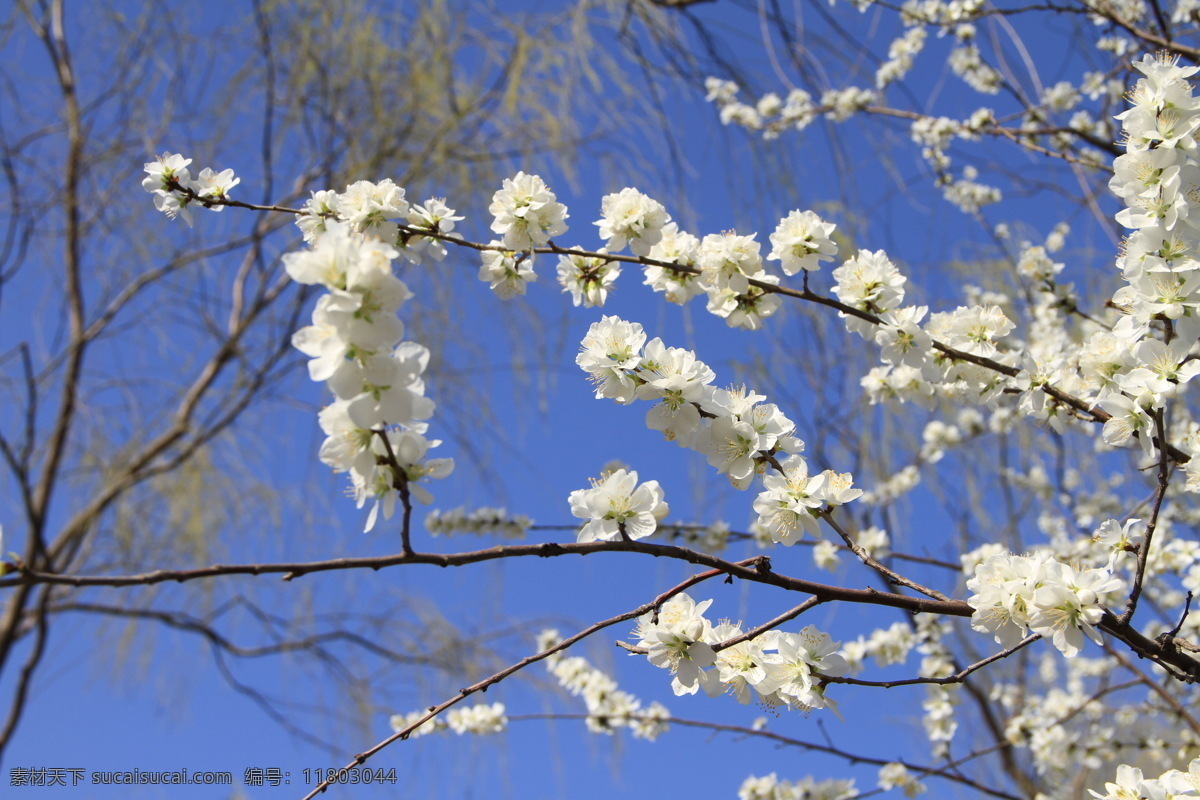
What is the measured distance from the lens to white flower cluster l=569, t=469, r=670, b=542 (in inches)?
37.3

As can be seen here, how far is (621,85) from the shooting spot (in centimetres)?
302

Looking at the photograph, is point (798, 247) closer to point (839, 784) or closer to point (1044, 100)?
point (839, 784)

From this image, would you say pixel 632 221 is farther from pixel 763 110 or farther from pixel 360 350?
pixel 763 110

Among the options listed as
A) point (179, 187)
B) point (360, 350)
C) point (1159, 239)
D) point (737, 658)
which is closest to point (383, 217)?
point (179, 187)

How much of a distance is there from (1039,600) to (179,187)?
126 cm

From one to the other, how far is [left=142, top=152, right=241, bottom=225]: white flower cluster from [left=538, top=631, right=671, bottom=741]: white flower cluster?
1381mm

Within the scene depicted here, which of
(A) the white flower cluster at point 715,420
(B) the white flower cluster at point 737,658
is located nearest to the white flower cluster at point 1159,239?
(A) the white flower cluster at point 715,420

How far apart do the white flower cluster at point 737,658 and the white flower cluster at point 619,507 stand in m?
0.10

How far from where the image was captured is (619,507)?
3.13 ft

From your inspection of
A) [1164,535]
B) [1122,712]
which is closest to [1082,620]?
[1164,535]

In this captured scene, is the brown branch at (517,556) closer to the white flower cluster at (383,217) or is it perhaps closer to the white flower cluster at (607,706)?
the white flower cluster at (383,217)

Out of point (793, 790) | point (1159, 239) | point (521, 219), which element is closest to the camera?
point (1159, 239)

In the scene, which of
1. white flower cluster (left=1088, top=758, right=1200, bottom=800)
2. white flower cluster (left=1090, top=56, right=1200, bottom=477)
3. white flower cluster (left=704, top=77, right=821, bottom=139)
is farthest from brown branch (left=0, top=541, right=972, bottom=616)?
white flower cluster (left=704, top=77, right=821, bottom=139)

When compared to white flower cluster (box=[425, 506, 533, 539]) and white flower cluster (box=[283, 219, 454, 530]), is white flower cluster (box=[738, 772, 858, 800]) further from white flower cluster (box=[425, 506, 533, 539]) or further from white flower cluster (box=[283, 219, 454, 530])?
white flower cluster (box=[283, 219, 454, 530])
